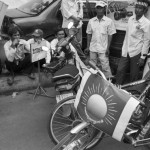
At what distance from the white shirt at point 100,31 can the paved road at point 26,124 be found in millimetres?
1295

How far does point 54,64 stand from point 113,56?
7.20 ft

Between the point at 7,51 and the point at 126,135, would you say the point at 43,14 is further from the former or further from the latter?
the point at 126,135

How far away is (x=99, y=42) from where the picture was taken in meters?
5.12

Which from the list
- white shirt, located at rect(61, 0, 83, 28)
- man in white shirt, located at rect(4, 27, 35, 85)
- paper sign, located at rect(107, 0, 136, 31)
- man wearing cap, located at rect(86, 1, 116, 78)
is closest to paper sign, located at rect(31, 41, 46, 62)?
man in white shirt, located at rect(4, 27, 35, 85)

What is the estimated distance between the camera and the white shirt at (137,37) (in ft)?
14.2

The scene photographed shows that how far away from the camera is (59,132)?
3.67 meters

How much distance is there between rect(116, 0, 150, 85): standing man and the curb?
161cm

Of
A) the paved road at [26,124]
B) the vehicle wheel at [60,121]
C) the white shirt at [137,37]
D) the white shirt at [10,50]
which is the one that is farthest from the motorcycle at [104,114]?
the white shirt at [10,50]

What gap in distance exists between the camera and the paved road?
362 cm

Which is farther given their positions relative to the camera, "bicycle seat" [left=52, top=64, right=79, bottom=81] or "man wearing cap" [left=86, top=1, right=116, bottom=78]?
"man wearing cap" [left=86, top=1, right=116, bottom=78]

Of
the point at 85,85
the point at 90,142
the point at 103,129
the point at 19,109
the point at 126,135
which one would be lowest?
the point at 19,109

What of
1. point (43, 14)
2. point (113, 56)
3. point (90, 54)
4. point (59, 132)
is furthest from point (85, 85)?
point (43, 14)

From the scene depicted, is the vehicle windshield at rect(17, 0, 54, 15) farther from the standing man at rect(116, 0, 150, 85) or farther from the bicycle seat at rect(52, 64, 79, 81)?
the bicycle seat at rect(52, 64, 79, 81)

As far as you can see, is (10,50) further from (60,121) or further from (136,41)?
(136,41)
